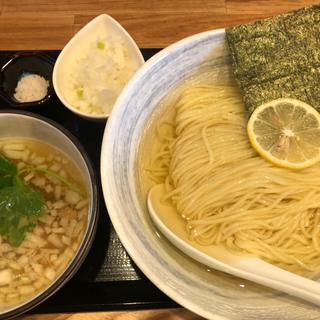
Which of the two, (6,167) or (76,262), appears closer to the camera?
(76,262)

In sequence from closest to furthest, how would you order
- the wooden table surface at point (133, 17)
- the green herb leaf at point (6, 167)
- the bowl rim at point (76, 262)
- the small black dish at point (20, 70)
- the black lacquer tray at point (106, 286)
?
the bowl rim at point (76, 262) < the black lacquer tray at point (106, 286) < the green herb leaf at point (6, 167) < the small black dish at point (20, 70) < the wooden table surface at point (133, 17)

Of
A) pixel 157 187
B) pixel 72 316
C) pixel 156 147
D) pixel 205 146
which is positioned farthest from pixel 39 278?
pixel 205 146

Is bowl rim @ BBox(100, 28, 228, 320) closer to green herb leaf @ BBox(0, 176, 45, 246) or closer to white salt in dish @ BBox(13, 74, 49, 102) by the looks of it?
green herb leaf @ BBox(0, 176, 45, 246)

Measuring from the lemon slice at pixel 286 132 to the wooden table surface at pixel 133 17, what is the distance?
707 millimetres

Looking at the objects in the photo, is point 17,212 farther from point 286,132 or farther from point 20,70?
point 286,132

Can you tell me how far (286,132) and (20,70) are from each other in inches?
41.7

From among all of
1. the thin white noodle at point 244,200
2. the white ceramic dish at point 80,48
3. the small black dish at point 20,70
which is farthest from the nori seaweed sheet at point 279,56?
the small black dish at point 20,70

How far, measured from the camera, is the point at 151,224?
1207 millimetres

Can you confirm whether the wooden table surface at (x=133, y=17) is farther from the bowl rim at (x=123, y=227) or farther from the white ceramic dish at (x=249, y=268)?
the white ceramic dish at (x=249, y=268)

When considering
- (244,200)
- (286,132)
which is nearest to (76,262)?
(244,200)

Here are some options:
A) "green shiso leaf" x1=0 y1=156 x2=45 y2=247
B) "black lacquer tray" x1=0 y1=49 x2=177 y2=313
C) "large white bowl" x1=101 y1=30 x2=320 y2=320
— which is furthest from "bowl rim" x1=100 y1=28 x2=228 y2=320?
"green shiso leaf" x1=0 y1=156 x2=45 y2=247

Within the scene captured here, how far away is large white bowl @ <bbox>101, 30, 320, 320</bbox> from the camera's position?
1040 mm

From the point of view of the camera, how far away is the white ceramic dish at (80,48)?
155cm

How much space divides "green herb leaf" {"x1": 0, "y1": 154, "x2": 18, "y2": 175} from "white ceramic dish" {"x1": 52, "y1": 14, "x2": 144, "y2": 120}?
30 cm
